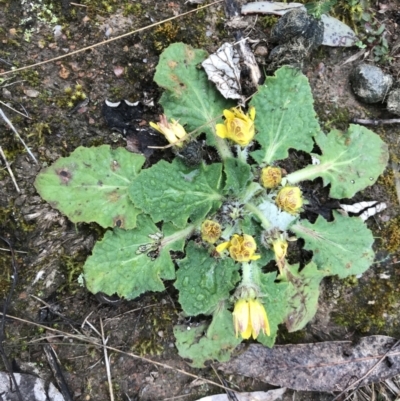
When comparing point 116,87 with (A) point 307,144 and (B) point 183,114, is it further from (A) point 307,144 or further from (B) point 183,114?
(A) point 307,144

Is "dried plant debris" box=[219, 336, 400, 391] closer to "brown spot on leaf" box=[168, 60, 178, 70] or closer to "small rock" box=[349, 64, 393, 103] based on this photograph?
"small rock" box=[349, 64, 393, 103]

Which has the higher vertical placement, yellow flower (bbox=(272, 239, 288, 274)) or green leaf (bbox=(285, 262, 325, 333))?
yellow flower (bbox=(272, 239, 288, 274))

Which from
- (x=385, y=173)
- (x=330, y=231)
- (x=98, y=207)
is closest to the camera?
(x=98, y=207)

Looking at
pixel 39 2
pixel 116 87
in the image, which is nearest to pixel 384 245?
pixel 116 87

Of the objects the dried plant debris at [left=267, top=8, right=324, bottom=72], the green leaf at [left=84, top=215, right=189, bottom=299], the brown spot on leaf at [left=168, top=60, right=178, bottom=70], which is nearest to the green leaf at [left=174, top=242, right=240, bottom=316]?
the green leaf at [left=84, top=215, right=189, bottom=299]

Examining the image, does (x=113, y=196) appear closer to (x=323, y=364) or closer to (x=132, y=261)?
(x=132, y=261)
